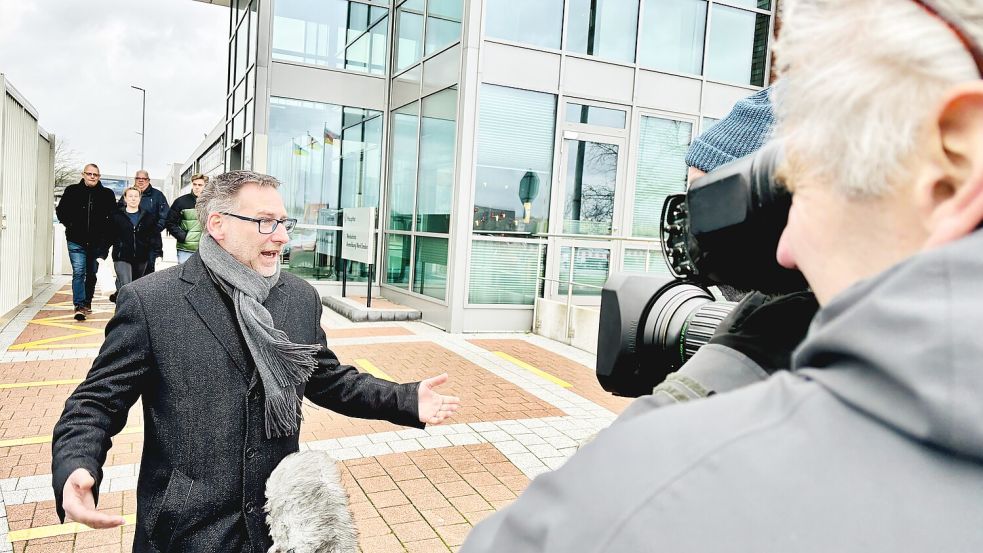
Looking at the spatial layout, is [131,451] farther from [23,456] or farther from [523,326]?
[523,326]

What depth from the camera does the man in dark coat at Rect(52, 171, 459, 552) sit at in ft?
5.92

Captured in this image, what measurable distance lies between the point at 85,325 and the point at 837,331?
9.64 metres

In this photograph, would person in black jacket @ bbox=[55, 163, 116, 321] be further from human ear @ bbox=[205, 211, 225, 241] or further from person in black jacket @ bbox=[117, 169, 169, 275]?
human ear @ bbox=[205, 211, 225, 241]

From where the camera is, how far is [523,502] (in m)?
0.58

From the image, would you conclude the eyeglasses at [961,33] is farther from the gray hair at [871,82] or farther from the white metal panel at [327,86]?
the white metal panel at [327,86]

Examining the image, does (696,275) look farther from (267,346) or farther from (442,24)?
(442,24)

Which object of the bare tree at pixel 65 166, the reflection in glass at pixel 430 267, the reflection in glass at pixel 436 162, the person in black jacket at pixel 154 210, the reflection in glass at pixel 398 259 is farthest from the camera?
the bare tree at pixel 65 166

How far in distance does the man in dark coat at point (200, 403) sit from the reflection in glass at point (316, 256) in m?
9.76

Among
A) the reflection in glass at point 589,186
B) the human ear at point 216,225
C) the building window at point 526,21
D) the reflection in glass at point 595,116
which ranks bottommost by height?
the human ear at point 216,225

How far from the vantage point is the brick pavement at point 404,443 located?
335 centimetres

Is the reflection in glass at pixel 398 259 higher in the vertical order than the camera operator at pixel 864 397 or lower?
lower

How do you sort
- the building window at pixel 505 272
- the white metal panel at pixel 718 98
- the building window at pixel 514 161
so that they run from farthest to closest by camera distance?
the white metal panel at pixel 718 98
the building window at pixel 505 272
the building window at pixel 514 161

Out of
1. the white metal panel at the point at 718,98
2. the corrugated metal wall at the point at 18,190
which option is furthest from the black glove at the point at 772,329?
the white metal panel at the point at 718,98

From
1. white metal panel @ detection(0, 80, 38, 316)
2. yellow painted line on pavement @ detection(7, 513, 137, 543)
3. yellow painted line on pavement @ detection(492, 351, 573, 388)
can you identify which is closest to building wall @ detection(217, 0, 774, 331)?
yellow painted line on pavement @ detection(492, 351, 573, 388)
